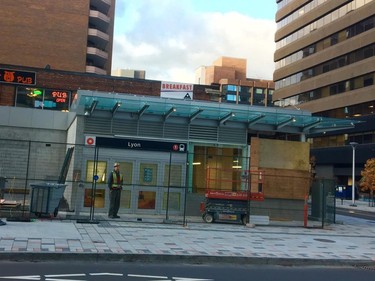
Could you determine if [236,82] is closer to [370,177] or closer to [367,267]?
[370,177]

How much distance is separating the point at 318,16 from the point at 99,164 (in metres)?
54.1

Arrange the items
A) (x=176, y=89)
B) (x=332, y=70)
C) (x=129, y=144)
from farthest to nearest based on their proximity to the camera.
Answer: (x=332, y=70), (x=176, y=89), (x=129, y=144)

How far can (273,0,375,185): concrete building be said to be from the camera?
53.8 m

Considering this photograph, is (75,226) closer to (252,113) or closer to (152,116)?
(152,116)

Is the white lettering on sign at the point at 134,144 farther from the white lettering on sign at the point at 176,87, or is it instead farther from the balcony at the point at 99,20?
the balcony at the point at 99,20

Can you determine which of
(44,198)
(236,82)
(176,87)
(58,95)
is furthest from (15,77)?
(236,82)

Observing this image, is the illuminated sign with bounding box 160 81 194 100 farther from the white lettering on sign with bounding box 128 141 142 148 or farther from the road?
the road

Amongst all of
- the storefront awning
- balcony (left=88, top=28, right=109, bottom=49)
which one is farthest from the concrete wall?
balcony (left=88, top=28, right=109, bottom=49)

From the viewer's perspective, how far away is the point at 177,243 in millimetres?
11453

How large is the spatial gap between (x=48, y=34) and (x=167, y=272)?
167 feet

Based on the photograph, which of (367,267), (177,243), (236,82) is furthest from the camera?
(236,82)

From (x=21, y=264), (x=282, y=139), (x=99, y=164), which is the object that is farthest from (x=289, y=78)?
(x=21, y=264)

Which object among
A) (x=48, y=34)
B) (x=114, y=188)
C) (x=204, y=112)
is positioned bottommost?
(x=114, y=188)

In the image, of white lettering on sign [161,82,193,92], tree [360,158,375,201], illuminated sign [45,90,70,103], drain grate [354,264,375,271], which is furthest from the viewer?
tree [360,158,375,201]
